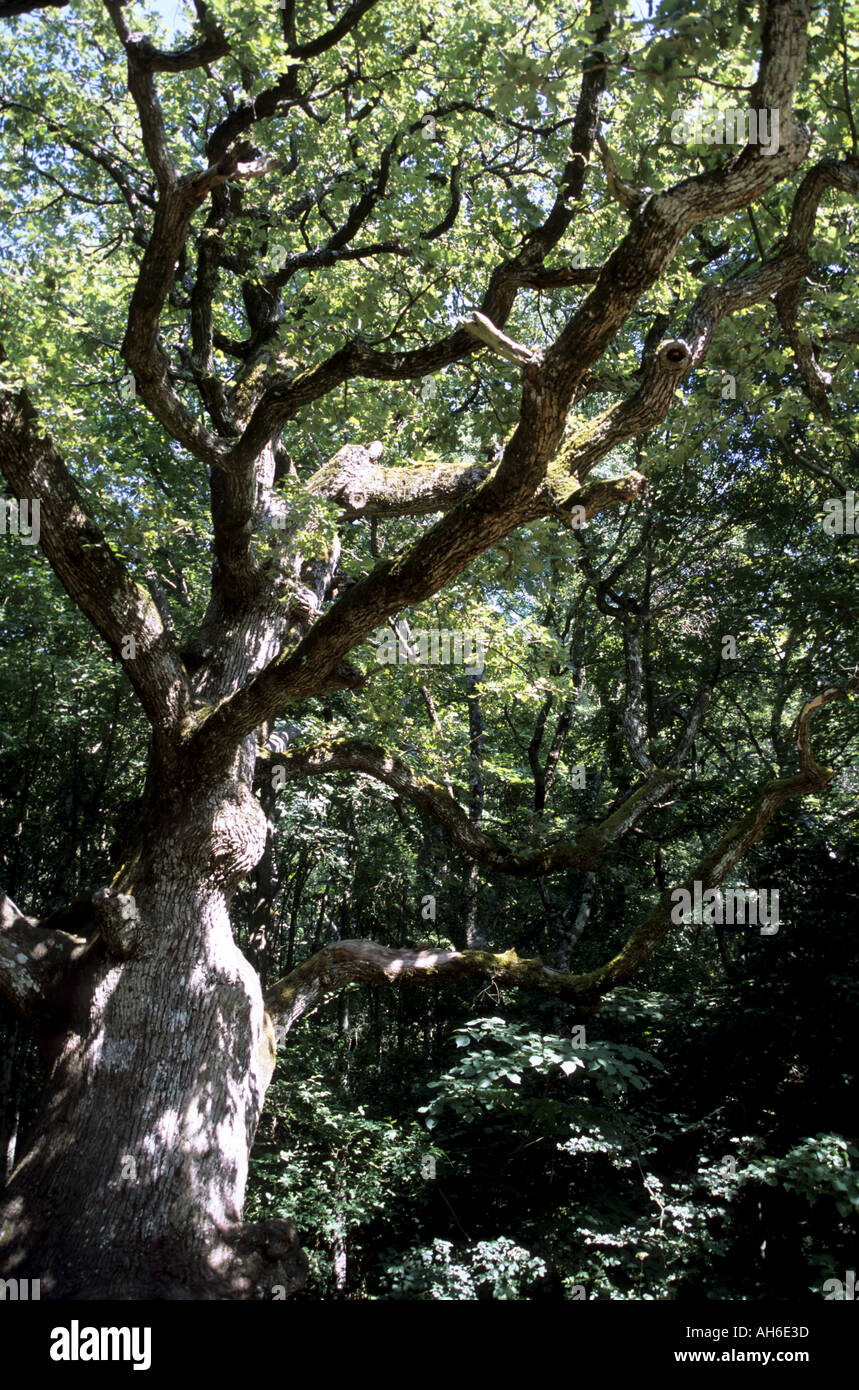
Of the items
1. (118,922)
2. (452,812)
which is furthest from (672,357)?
(118,922)

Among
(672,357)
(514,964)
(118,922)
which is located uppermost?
(672,357)

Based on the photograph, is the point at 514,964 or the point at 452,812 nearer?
the point at 514,964

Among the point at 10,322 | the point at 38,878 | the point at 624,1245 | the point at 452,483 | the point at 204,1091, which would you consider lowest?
the point at 624,1245

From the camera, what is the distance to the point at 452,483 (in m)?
5.77

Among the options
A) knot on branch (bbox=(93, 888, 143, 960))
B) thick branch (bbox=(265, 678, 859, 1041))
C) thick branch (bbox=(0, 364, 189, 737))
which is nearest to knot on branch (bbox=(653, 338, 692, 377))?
thick branch (bbox=(265, 678, 859, 1041))

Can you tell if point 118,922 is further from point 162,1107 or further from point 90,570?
point 90,570

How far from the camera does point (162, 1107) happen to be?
429 cm

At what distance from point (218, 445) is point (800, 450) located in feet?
19.5

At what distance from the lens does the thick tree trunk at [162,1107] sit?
3881mm

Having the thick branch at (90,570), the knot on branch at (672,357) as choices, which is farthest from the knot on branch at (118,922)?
the knot on branch at (672,357)

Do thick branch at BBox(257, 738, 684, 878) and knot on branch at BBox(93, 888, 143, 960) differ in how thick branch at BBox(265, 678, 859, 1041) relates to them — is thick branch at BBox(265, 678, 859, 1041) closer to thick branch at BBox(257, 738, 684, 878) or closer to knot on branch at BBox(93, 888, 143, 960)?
thick branch at BBox(257, 738, 684, 878)

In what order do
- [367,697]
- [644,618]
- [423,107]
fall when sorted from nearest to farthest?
[423,107]
[367,697]
[644,618]
